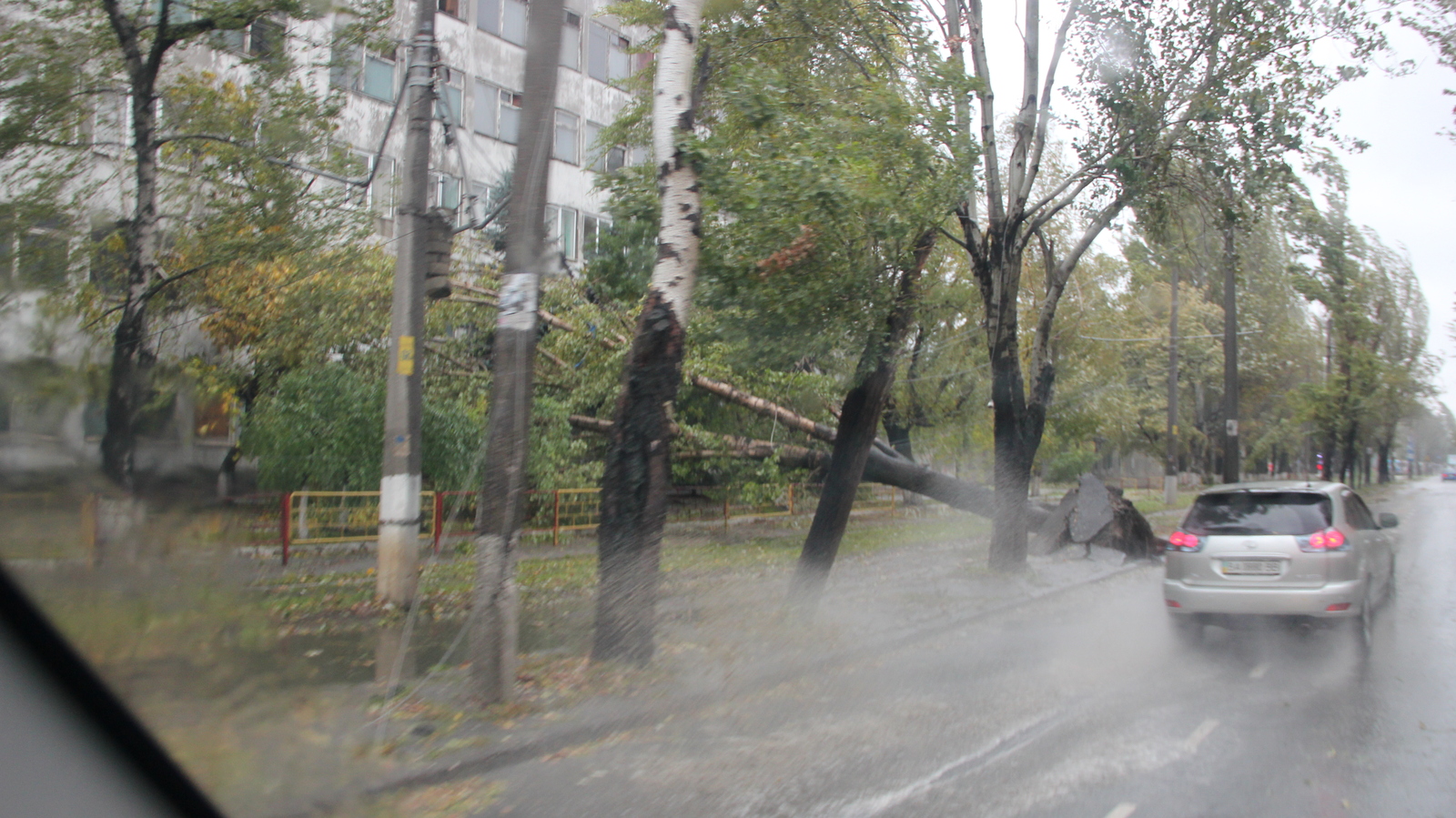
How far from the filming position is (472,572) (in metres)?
12.4

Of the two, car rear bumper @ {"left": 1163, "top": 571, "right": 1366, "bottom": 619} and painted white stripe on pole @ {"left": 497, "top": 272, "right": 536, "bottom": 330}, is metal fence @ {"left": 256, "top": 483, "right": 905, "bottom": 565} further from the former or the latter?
car rear bumper @ {"left": 1163, "top": 571, "right": 1366, "bottom": 619}

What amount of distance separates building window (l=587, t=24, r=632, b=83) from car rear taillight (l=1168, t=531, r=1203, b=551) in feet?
72.6

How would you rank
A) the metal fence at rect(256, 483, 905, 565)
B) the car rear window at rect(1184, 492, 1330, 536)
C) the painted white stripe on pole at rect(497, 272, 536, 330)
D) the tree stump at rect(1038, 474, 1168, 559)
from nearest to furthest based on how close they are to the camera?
1. the painted white stripe on pole at rect(497, 272, 536, 330)
2. the car rear window at rect(1184, 492, 1330, 536)
3. the metal fence at rect(256, 483, 905, 565)
4. the tree stump at rect(1038, 474, 1168, 559)

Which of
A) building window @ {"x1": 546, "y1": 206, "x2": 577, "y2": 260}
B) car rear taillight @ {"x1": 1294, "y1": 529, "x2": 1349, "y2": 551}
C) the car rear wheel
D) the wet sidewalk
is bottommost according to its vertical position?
the wet sidewalk

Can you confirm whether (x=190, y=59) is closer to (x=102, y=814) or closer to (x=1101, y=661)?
(x=102, y=814)

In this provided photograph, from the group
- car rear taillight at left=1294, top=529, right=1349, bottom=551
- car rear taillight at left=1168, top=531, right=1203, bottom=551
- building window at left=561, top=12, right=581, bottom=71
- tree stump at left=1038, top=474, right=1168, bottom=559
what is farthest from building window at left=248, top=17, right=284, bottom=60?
building window at left=561, top=12, right=581, bottom=71

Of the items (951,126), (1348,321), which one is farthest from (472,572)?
(1348,321)

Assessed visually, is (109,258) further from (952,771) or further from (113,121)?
(952,771)

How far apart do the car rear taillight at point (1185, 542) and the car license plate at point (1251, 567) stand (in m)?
0.29

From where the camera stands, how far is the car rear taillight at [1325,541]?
809 centimetres

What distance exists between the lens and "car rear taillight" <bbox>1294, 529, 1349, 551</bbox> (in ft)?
26.6

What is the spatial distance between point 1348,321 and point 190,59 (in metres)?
39.4

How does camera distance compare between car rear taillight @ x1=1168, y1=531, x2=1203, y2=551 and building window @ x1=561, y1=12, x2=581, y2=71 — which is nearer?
car rear taillight @ x1=1168, y1=531, x2=1203, y2=551

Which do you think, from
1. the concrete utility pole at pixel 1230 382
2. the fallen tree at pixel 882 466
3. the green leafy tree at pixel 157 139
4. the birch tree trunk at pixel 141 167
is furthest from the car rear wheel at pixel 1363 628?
the concrete utility pole at pixel 1230 382
